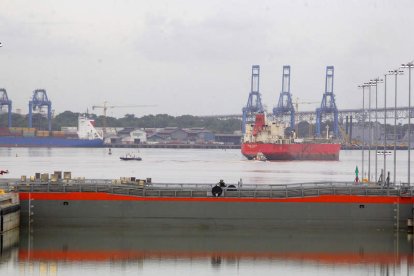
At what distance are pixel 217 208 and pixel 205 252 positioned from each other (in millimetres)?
5704

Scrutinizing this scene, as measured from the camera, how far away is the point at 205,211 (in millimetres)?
51938

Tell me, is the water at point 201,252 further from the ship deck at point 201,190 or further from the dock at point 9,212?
the ship deck at point 201,190

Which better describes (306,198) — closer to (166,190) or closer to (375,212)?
(375,212)

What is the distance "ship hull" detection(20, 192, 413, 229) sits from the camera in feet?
169

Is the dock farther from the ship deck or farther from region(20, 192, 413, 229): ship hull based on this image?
the ship deck

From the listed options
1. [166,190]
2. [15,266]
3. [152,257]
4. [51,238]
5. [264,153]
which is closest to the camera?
[15,266]

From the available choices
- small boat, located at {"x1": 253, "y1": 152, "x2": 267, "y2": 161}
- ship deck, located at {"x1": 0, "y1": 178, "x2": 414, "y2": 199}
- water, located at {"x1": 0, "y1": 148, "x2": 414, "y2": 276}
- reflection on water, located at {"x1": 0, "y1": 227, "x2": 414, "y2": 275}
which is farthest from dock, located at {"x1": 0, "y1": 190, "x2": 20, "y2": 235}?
small boat, located at {"x1": 253, "y1": 152, "x2": 267, "y2": 161}

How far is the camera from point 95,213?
52.0 m

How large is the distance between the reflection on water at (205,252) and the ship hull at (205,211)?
0.64 metres

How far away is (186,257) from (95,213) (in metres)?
8.63

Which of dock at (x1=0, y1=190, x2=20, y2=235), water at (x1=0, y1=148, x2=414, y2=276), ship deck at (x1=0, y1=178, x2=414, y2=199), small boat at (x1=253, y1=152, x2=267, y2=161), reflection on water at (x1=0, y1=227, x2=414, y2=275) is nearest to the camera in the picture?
water at (x1=0, y1=148, x2=414, y2=276)

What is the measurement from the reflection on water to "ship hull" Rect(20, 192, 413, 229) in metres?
0.64

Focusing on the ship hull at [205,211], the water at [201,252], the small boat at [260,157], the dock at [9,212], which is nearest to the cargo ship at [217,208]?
the ship hull at [205,211]

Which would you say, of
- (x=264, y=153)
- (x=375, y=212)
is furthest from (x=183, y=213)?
(x=264, y=153)
